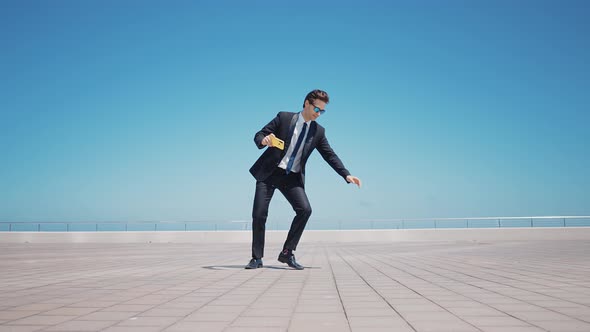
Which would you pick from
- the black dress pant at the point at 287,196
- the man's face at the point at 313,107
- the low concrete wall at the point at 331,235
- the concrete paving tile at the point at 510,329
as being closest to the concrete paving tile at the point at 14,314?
the concrete paving tile at the point at 510,329

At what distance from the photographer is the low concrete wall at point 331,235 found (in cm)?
1975

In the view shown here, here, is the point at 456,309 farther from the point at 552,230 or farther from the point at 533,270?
the point at 552,230

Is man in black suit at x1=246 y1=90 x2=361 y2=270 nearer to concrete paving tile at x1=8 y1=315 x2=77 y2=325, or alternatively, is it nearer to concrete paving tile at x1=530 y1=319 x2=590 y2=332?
concrete paving tile at x1=8 y1=315 x2=77 y2=325

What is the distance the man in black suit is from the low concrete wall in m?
14.6

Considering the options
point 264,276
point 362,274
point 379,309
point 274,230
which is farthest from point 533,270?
point 274,230

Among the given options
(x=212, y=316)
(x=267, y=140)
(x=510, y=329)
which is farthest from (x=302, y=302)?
(x=267, y=140)

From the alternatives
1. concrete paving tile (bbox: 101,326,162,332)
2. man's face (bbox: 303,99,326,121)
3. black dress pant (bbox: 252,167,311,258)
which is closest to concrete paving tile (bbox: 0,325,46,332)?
concrete paving tile (bbox: 101,326,162,332)

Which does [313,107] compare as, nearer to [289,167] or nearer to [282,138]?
[282,138]

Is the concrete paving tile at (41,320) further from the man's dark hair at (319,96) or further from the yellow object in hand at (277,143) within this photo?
the man's dark hair at (319,96)

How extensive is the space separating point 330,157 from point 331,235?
15150 millimetres

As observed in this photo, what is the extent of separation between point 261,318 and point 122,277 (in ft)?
9.74

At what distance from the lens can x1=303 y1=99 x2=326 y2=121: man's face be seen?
5.66 metres

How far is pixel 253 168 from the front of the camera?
582 cm

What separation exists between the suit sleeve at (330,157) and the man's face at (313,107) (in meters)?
0.42
